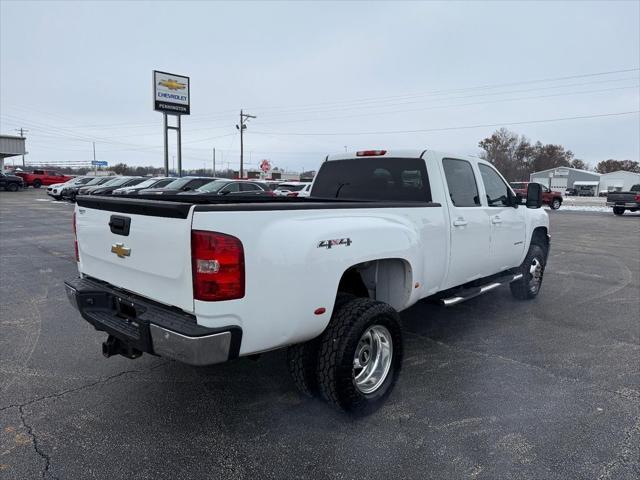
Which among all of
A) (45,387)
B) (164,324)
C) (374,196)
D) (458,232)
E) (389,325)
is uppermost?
(374,196)

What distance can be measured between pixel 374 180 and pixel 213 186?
57.3ft

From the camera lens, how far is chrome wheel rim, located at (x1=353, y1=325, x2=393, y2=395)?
131 inches

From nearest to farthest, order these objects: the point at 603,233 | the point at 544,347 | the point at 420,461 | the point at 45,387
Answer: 1. the point at 420,461
2. the point at 45,387
3. the point at 544,347
4. the point at 603,233

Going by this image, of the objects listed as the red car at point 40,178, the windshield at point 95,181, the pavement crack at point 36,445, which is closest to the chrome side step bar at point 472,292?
the pavement crack at point 36,445

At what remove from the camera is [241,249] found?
8.16 ft

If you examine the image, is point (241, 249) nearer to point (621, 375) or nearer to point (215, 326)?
point (215, 326)

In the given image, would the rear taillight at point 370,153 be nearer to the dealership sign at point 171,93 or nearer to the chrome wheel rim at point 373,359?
the chrome wheel rim at point 373,359

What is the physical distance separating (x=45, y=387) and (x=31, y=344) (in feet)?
3.61

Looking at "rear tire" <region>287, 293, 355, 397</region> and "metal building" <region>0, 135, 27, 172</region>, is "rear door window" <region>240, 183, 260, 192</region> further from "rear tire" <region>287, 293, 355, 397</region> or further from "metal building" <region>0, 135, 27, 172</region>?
"metal building" <region>0, 135, 27, 172</region>

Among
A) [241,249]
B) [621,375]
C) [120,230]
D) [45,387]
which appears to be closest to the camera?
[241,249]

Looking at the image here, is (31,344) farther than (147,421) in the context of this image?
Yes

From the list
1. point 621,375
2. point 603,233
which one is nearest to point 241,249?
point 621,375

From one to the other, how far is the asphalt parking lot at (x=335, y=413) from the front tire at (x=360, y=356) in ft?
0.58

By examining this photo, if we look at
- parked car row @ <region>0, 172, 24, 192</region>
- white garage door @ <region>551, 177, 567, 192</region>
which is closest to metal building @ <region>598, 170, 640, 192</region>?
white garage door @ <region>551, 177, 567, 192</region>
